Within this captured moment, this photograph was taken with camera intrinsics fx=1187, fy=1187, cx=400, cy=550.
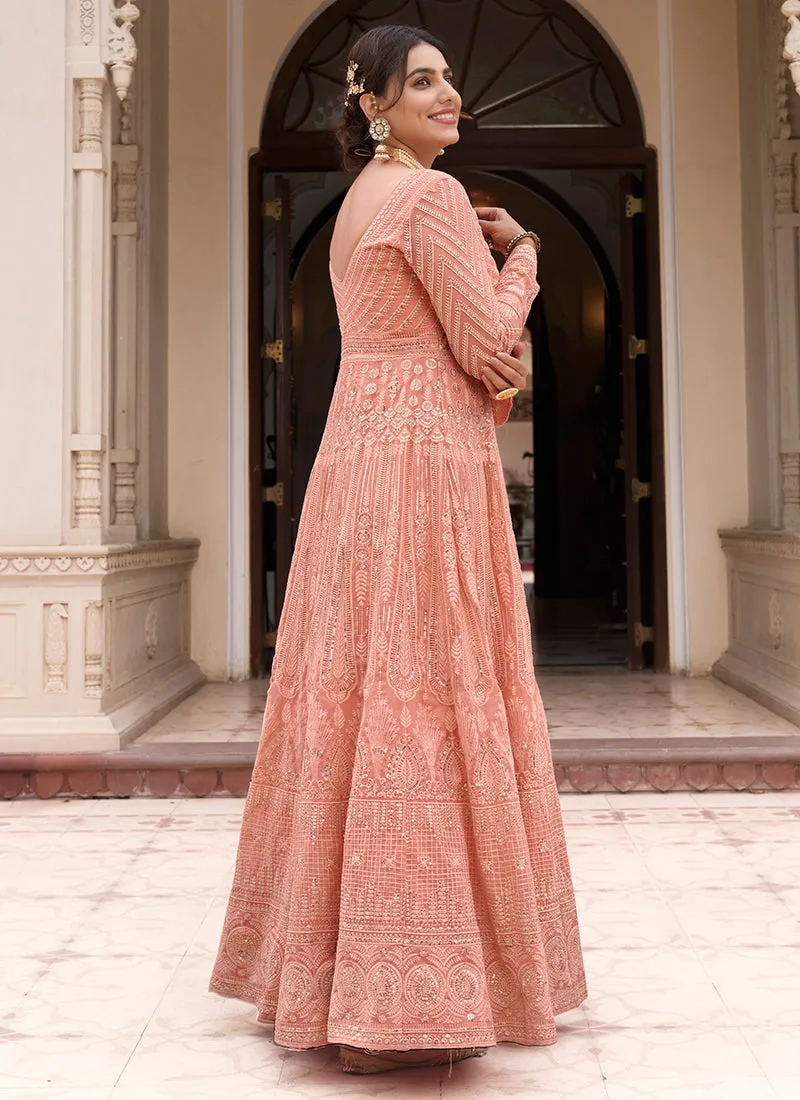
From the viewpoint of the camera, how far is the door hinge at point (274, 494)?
560cm

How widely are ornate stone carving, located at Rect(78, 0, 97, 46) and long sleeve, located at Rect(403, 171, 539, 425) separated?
2.62 m

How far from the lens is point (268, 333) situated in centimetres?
568

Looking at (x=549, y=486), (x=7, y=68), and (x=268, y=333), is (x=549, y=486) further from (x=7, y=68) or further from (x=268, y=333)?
(x=7, y=68)

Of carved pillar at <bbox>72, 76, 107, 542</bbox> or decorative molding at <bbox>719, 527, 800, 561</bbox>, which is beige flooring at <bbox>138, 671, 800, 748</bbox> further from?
carved pillar at <bbox>72, 76, 107, 542</bbox>

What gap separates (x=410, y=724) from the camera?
163 centimetres

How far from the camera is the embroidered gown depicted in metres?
1.59

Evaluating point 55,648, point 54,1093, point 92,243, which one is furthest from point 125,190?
point 54,1093

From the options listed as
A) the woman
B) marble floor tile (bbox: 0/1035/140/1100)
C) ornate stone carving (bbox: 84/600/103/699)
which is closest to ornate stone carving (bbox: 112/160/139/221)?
ornate stone carving (bbox: 84/600/103/699)

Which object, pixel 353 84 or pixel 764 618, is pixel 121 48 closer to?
pixel 353 84

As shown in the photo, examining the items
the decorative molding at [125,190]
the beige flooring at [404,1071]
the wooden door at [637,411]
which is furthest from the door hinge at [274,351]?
the beige flooring at [404,1071]

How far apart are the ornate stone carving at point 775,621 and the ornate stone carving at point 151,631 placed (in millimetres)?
2431

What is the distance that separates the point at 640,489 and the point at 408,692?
4.21 m

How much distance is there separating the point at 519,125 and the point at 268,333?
1557 mm

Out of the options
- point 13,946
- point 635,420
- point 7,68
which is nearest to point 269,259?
point 635,420
